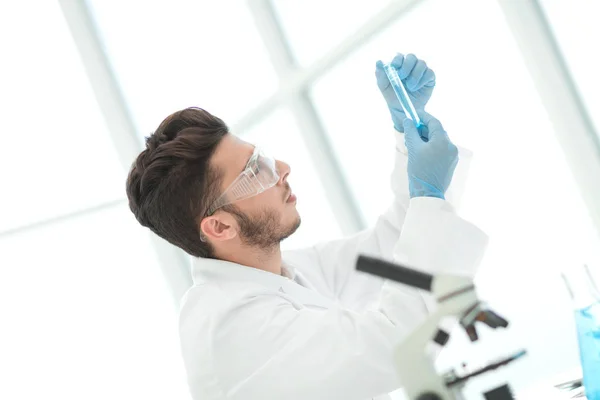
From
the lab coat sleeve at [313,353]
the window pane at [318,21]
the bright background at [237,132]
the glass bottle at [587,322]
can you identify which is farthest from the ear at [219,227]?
the window pane at [318,21]

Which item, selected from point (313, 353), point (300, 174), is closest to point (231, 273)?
point (313, 353)

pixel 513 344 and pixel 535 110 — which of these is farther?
pixel 513 344

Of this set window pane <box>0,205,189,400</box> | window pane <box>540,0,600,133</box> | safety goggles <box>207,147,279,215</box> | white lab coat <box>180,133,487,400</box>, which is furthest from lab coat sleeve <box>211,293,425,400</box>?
window pane <box>0,205,189,400</box>

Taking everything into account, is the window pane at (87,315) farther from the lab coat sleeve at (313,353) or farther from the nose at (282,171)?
the lab coat sleeve at (313,353)

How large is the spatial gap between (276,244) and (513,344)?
100 centimetres

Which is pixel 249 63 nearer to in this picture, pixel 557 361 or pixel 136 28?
→ pixel 136 28

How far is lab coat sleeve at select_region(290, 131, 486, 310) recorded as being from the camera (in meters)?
1.33

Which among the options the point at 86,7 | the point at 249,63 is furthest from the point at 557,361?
the point at 86,7

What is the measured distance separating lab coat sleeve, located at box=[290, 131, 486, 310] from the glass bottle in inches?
7.4

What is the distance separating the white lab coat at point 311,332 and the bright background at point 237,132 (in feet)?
2.56

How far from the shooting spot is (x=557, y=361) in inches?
81.8

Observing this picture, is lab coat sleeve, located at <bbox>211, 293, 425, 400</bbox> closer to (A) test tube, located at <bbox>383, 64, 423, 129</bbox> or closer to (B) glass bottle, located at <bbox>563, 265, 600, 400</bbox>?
(B) glass bottle, located at <bbox>563, 265, 600, 400</bbox>

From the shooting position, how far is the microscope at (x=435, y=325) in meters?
0.86

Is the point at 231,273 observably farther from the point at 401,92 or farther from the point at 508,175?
the point at 508,175
